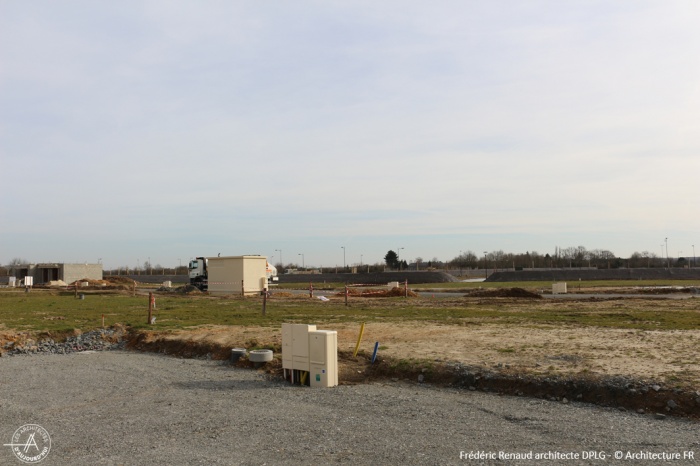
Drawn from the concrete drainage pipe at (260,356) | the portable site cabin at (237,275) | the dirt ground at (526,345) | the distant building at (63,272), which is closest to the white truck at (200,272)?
the portable site cabin at (237,275)

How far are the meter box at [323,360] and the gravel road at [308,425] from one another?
30 cm

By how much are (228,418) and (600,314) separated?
18.7m

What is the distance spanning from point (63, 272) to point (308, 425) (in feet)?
241

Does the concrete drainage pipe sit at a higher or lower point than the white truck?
lower

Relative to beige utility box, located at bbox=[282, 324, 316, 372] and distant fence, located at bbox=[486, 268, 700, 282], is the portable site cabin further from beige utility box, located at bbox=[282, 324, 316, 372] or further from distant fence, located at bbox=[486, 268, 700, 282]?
distant fence, located at bbox=[486, 268, 700, 282]

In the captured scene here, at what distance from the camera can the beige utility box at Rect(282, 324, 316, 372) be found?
11.8 meters

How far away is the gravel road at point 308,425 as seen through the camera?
726cm

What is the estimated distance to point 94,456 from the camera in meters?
7.48

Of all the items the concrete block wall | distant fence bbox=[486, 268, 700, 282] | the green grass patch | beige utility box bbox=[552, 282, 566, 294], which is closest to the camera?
the green grass patch

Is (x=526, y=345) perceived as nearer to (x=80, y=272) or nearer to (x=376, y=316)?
(x=376, y=316)

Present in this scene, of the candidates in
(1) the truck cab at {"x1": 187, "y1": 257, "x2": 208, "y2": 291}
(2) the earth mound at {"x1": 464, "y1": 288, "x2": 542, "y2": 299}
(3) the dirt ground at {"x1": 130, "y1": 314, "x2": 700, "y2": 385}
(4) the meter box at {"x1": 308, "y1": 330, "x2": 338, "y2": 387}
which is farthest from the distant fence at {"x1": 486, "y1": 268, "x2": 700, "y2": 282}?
(4) the meter box at {"x1": 308, "y1": 330, "x2": 338, "y2": 387}

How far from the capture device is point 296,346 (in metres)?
12.0

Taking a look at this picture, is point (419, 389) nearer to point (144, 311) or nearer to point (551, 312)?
point (551, 312)

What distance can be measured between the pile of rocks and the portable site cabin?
2236cm
